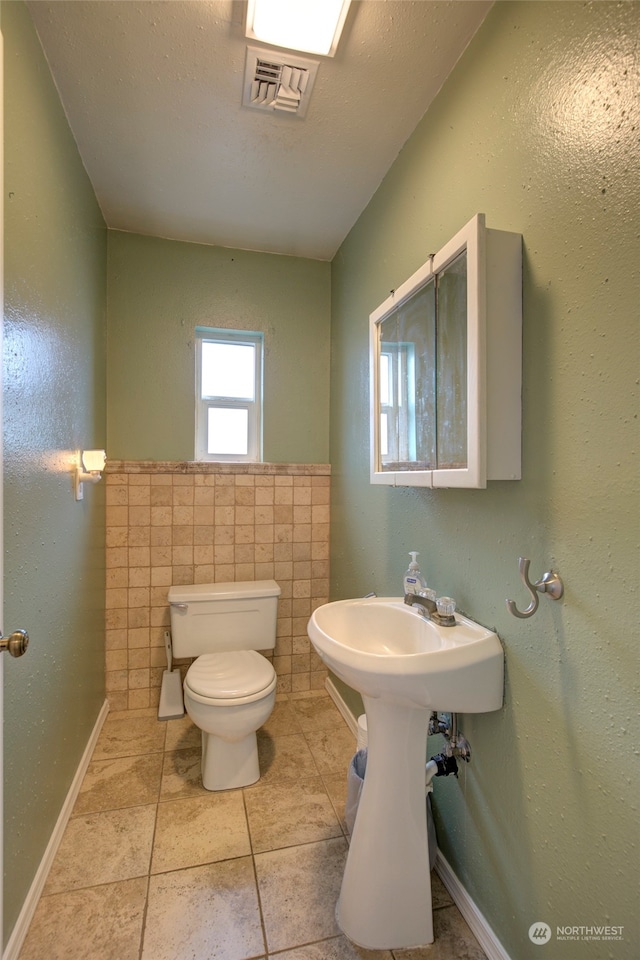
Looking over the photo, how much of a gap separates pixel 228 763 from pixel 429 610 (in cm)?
111

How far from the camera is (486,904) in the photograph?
113 cm

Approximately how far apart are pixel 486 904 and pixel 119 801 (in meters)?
1.32

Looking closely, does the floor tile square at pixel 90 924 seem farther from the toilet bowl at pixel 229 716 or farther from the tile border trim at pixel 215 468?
the tile border trim at pixel 215 468

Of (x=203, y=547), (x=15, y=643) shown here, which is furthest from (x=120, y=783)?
(x=15, y=643)

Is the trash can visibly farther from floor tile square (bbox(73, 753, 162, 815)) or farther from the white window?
the white window

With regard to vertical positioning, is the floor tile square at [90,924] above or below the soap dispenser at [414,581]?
below

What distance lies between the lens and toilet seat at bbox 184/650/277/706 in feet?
5.41

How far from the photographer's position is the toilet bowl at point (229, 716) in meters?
1.64

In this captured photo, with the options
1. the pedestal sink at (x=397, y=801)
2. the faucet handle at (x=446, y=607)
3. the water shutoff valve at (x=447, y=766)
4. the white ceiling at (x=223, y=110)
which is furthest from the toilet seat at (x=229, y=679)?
the white ceiling at (x=223, y=110)

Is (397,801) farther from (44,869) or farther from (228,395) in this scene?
(228,395)

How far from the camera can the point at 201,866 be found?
1367 millimetres

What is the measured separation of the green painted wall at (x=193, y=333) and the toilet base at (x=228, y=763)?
1.38 m

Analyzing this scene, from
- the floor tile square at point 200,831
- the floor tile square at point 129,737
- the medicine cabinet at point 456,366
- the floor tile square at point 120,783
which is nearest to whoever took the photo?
the medicine cabinet at point 456,366

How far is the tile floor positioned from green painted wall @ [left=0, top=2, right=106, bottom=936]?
0.16 metres
